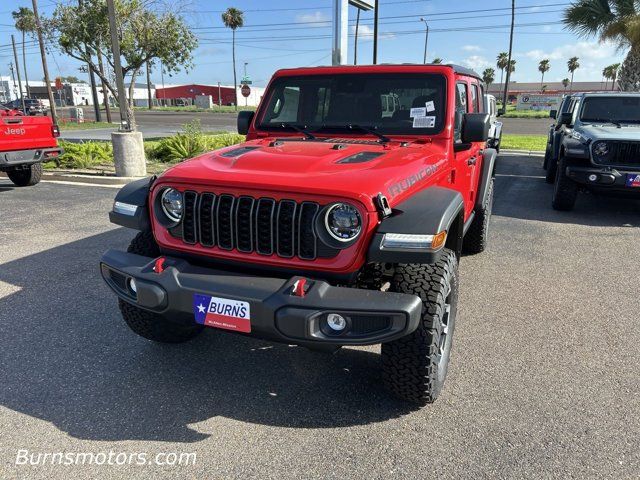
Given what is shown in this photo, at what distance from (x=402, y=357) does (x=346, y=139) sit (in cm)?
170

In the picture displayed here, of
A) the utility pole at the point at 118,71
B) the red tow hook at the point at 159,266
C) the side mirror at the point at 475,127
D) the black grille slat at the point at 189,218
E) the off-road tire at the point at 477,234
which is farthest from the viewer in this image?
the utility pole at the point at 118,71

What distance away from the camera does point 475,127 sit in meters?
3.38

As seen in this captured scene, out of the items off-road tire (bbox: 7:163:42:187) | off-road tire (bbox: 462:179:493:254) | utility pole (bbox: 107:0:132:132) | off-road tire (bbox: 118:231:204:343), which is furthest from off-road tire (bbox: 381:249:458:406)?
off-road tire (bbox: 7:163:42:187)

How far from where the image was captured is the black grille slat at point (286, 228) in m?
2.44

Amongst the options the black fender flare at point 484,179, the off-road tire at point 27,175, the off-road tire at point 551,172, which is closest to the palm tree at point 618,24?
the off-road tire at point 551,172

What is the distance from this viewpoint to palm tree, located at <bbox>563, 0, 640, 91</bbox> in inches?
561

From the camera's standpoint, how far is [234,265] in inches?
104

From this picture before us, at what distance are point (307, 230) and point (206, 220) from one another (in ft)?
1.92

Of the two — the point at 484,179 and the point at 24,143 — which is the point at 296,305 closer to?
the point at 484,179

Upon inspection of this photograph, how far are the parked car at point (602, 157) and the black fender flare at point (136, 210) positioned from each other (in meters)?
6.00

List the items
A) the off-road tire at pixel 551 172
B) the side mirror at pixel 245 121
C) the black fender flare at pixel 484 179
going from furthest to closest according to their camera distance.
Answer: the off-road tire at pixel 551 172 < the black fender flare at pixel 484 179 < the side mirror at pixel 245 121

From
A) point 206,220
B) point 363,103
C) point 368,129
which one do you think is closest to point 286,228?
point 206,220

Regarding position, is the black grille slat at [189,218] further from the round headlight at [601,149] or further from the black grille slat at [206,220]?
the round headlight at [601,149]

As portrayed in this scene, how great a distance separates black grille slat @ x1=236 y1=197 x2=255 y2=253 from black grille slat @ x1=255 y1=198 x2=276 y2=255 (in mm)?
38
